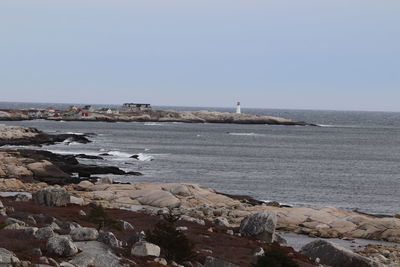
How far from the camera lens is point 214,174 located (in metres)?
84.6

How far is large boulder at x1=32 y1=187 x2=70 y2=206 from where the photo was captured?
36750mm

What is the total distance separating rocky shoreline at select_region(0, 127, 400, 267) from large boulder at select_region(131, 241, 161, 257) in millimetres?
37

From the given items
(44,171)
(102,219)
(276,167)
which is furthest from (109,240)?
(276,167)

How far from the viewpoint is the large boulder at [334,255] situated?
29406 mm

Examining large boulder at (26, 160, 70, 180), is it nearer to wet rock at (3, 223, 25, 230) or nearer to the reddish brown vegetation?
the reddish brown vegetation

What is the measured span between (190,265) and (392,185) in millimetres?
58229

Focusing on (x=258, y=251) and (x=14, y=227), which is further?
(x=258, y=251)

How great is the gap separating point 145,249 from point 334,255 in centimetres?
1045

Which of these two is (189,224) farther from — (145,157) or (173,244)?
(145,157)

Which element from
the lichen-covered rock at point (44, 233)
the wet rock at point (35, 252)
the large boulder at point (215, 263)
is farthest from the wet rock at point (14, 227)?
the large boulder at point (215, 263)

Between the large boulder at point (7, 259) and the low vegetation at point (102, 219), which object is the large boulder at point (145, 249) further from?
the low vegetation at point (102, 219)

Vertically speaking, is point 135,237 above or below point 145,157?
above

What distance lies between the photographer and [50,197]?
3734 cm

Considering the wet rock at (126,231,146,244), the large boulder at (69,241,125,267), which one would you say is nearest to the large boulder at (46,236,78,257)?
the large boulder at (69,241,125,267)
